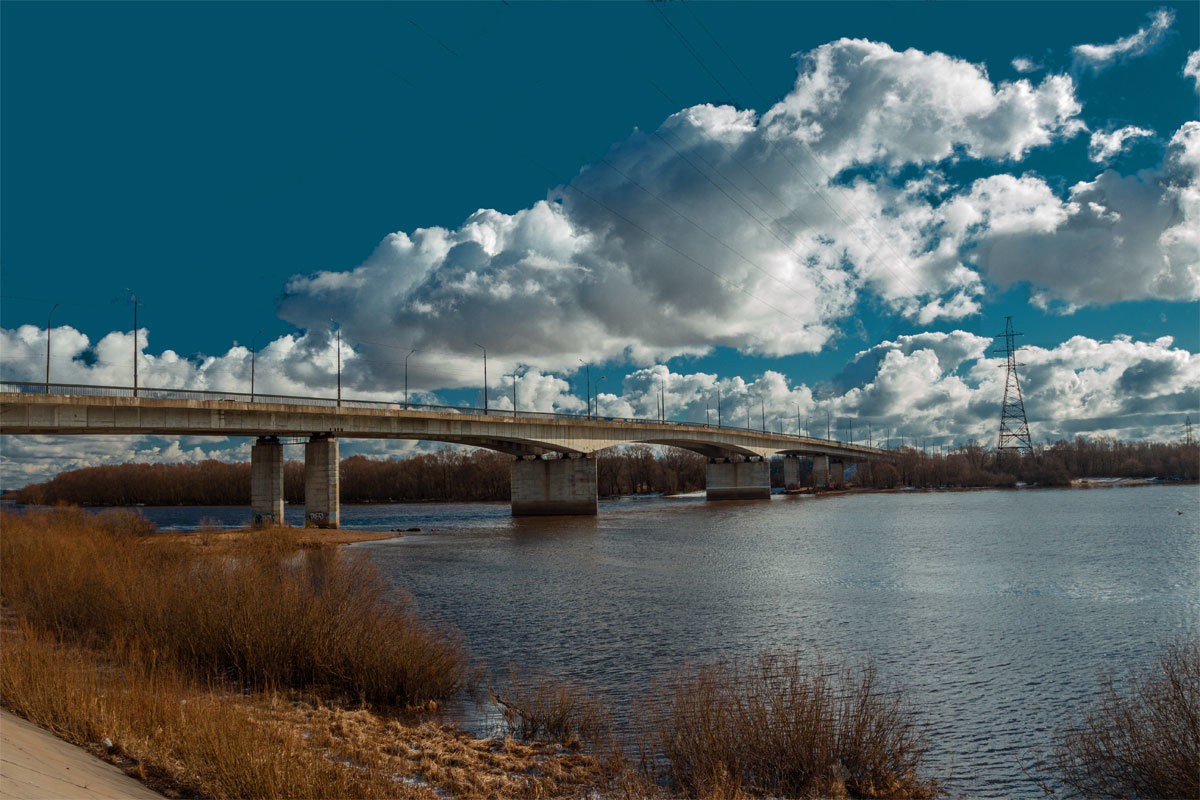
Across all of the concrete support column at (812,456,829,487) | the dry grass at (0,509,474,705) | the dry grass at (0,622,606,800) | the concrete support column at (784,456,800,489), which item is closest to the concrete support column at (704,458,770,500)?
the concrete support column at (784,456,800,489)

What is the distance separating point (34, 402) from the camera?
48125mm

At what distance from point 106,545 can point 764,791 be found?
96.4 feet

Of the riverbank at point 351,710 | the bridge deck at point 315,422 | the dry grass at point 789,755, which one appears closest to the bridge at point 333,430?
the bridge deck at point 315,422

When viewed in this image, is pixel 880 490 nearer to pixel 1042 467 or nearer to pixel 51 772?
pixel 1042 467

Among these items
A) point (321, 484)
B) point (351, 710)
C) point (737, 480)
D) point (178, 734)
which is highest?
point (321, 484)

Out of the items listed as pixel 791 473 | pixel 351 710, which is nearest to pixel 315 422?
pixel 351 710

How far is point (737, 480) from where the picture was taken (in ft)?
449

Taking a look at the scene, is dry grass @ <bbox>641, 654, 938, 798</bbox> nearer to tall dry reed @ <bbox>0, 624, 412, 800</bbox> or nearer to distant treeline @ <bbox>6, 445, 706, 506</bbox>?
tall dry reed @ <bbox>0, 624, 412, 800</bbox>

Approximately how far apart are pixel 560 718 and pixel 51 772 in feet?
24.5

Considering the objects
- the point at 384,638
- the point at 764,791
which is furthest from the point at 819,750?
the point at 384,638

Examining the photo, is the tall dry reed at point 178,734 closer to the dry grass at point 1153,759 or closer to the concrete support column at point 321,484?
the dry grass at point 1153,759

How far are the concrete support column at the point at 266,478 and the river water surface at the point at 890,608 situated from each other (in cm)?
1435

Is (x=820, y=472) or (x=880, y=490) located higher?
(x=820, y=472)

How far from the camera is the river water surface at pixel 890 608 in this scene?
52.6 ft
